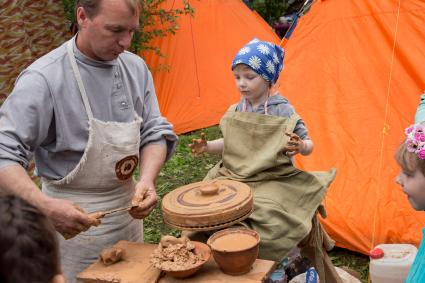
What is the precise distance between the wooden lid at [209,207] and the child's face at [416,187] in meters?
0.69

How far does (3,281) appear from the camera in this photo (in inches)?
44.4

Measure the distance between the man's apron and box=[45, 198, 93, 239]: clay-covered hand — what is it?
32.9 inches

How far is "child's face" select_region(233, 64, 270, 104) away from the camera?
300cm

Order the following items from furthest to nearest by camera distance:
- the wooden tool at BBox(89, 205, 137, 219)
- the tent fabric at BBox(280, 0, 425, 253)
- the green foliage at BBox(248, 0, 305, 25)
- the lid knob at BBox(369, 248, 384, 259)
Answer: the green foliage at BBox(248, 0, 305, 25)
the tent fabric at BBox(280, 0, 425, 253)
the lid knob at BBox(369, 248, 384, 259)
the wooden tool at BBox(89, 205, 137, 219)

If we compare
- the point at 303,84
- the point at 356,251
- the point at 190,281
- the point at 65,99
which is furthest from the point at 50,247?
the point at 303,84

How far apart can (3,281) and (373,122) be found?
3.65m

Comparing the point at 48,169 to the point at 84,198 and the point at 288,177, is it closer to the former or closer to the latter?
the point at 84,198

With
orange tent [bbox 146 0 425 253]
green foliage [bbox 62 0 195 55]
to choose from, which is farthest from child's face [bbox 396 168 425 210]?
green foliage [bbox 62 0 195 55]

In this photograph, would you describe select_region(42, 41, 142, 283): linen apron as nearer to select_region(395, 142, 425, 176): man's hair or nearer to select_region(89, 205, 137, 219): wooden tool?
select_region(89, 205, 137, 219): wooden tool

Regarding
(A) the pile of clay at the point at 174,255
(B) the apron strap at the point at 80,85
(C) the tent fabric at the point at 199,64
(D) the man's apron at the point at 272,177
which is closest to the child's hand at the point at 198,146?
(D) the man's apron at the point at 272,177

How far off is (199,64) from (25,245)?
658 cm

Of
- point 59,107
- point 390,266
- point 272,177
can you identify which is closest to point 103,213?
point 59,107

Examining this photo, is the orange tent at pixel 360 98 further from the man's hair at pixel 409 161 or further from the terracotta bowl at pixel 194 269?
the terracotta bowl at pixel 194 269

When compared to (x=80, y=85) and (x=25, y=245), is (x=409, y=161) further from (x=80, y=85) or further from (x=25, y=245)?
(x=25, y=245)
